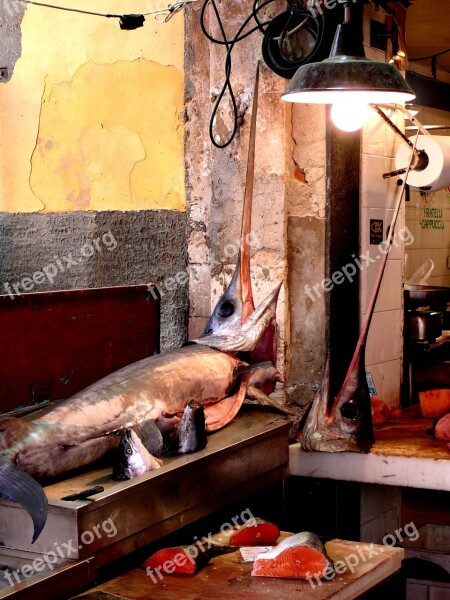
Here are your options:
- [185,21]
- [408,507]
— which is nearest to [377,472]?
[408,507]

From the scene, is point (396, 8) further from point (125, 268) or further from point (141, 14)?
point (125, 268)

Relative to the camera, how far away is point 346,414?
451cm

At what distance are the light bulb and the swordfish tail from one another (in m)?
2.26

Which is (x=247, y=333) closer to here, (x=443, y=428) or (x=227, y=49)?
(x=443, y=428)

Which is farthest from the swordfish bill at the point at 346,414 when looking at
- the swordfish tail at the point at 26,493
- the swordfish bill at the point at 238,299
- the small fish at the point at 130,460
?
the swordfish tail at the point at 26,493

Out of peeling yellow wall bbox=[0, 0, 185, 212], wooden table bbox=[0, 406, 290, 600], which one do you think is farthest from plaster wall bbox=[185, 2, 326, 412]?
wooden table bbox=[0, 406, 290, 600]

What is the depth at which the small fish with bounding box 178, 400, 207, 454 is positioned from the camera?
11.4ft

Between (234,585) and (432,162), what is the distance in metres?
3.14

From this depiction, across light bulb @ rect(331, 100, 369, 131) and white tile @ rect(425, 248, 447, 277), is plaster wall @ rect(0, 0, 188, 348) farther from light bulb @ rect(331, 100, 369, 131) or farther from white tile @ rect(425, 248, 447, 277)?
white tile @ rect(425, 248, 447, 277)

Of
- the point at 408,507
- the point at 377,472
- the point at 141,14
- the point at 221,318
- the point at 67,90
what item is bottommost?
the point at 408,507

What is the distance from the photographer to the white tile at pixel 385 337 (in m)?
5.34

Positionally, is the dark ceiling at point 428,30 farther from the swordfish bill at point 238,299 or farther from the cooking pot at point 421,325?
the swordfish bill at point 238,299

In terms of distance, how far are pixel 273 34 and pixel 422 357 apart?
7.84 feet

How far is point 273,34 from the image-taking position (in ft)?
15.4
